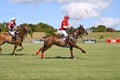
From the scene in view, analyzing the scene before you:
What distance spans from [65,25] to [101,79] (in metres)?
11.2

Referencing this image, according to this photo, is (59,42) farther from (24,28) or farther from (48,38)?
(24,28)

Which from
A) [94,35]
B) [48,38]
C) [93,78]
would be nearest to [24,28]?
[48,38]

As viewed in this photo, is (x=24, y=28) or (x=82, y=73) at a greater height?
(x=24, y=28)

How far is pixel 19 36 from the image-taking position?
2948 cm

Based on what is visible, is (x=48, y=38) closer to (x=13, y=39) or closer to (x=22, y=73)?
(x=13, y=39)

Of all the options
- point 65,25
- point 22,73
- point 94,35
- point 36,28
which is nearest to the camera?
point 22,73

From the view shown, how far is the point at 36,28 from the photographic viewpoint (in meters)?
167

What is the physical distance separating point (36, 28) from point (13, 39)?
13774 centimetres

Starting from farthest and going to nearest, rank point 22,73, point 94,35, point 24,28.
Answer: point 94,35
point 24,28
point 22,73

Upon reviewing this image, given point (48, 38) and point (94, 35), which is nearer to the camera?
point (48, 38)

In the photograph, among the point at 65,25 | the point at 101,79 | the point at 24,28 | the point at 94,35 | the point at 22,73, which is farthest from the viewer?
the point at 94,35

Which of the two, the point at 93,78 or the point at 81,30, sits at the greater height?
the point at 81,30

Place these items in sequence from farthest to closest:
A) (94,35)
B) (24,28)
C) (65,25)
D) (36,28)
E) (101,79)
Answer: (36,28)
(94,35)
(24,28)
(65,25)
(101,79)

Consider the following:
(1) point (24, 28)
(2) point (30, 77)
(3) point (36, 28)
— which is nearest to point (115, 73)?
(2) point (30, 77)
